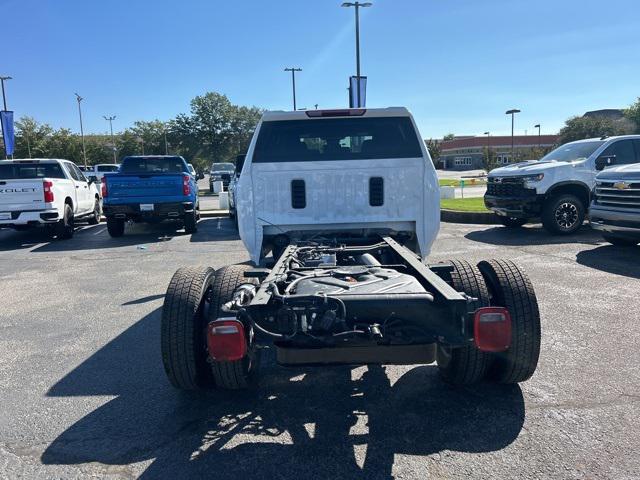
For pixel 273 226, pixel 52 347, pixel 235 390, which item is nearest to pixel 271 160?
pixel 273 226

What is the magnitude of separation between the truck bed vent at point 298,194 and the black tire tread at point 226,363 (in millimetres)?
1820

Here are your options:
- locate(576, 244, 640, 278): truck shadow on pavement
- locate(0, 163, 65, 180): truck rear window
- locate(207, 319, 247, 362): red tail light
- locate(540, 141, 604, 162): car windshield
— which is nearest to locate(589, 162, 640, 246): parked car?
locate(576, 244, 640, 278): truck shadow on pavement

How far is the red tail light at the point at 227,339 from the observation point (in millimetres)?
2613

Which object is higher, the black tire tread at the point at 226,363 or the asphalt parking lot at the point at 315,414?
the black tire tread at the point at 226,363

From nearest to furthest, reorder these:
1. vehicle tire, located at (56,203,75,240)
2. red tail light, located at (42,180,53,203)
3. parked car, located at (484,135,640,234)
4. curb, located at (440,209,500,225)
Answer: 1. parked car, located at (484,135,640,234)
2. red tail light, located at (42,180,53,203)
3. vehicle tire, located at (56,203,75,240)
4. curb, located at (440,209,500,225)

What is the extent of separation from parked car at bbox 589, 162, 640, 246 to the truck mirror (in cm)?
129

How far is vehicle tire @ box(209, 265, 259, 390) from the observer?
3.13 metres

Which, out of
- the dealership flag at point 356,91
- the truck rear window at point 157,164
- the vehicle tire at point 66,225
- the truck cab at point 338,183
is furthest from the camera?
the dealership flag at point 356,91

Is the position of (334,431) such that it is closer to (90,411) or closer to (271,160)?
(90,411)

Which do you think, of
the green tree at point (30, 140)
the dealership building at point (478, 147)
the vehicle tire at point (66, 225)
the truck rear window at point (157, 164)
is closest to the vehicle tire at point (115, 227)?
the vehicle tire at point (66, 225)

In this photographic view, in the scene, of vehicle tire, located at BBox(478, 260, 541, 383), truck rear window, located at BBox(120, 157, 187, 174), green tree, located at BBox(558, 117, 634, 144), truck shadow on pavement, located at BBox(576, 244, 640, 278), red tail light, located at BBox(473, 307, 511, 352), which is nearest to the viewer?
red tail light, located at BBox(473, 307, 511, 352)

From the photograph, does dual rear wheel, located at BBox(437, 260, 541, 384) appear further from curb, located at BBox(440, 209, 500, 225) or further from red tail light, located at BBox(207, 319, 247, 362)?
curb, located at BBox(440, 209, 500, 225)

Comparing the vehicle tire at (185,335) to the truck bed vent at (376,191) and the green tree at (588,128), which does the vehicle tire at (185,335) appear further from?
the green tree at (588,128)

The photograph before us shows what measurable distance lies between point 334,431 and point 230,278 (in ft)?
4.03
